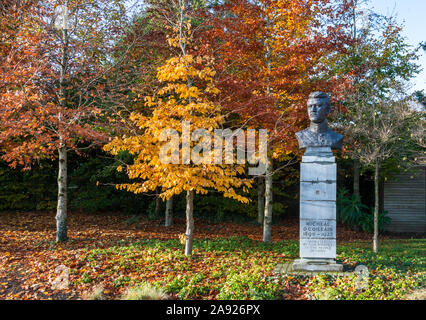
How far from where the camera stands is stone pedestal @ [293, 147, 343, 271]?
6.15 meters

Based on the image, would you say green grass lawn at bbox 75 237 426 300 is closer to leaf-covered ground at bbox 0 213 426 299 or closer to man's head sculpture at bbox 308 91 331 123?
leaf-covered ground at bbox 0 213 426 299

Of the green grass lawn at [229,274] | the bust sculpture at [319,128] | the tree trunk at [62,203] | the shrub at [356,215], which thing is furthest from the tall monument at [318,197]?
the shrub at [356,215]

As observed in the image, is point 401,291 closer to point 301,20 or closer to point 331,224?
point 331,224

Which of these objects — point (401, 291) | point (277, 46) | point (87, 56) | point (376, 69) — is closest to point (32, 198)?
point (87, 56)

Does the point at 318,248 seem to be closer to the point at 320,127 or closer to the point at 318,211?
the point at 318,211

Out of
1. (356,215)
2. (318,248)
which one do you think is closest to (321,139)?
(318,248)

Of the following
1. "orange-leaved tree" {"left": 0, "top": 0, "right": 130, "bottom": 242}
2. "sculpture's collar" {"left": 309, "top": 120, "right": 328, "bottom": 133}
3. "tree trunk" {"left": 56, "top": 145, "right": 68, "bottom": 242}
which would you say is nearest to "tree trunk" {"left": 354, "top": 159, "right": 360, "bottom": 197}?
"sculpture's collar" {"left": 309, "top": 120, "right": 328, "bottom": 133}

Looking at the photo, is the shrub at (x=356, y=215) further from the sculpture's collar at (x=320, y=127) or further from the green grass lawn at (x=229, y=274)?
the sculpture's collar at (x=320, y=127)

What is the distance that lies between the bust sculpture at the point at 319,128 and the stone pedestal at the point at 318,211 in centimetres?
→ 16

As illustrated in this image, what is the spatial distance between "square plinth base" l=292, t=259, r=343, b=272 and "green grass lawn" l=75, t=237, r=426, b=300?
0.28m

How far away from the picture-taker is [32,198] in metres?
12.9

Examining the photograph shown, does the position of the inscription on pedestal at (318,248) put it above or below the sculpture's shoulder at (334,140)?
below

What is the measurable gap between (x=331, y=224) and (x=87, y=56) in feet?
22.3

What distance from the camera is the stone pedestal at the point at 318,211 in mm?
6152
